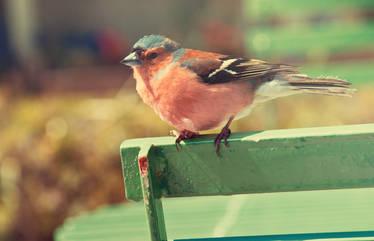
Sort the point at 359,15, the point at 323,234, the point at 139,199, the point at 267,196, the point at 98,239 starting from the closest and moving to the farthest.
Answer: the point at 139,199 < the point at 323,234 < the point at 98,239 < the point at 267,196 < the point at 359,15

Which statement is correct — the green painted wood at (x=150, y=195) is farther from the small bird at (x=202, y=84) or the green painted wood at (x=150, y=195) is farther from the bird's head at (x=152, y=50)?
the bird's head at (x=152, y=50)

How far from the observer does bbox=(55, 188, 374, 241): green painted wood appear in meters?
2.17

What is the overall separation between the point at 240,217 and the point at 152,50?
0.82 m

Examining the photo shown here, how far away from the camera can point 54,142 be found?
4.43 m

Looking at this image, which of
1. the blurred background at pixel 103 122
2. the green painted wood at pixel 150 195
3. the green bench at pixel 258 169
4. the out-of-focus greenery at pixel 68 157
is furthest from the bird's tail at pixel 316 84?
the out-of-focus greenery at pixel 68 157

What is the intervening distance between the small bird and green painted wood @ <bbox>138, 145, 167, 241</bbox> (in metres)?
0.19

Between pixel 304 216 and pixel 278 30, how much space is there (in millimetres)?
2850

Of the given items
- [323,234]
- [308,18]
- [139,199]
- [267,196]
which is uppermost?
[139,199]

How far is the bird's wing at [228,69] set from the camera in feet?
6.61

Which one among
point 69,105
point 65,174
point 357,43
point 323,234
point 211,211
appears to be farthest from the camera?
point 69,105

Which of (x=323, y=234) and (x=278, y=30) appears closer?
(x=323, y=234)

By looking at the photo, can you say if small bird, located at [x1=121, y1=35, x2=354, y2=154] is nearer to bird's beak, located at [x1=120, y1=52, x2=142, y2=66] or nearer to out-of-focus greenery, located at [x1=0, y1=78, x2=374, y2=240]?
bird's beak, located at [x1=120, y1=52, x2=142, y2=66]

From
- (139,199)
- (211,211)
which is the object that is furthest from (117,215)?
(139,199)

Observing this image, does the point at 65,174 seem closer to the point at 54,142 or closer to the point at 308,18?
the point at 54,142
